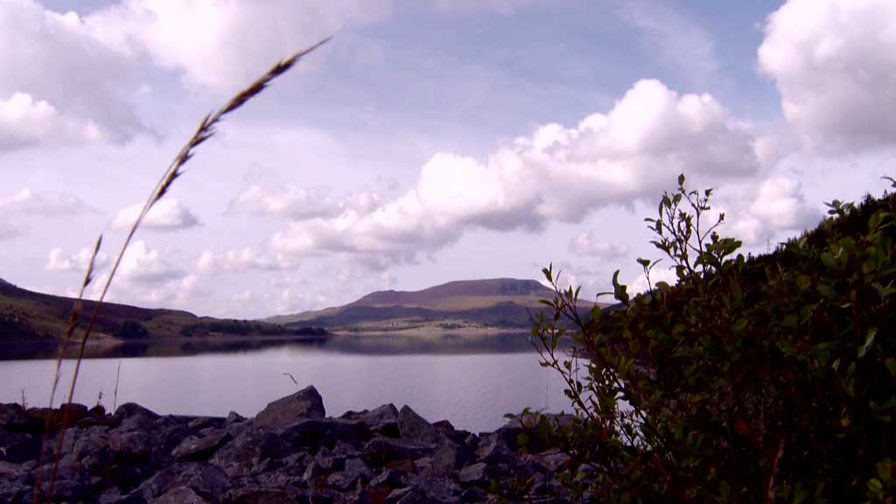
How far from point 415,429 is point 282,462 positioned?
1997mm

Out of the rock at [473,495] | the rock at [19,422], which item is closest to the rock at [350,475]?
the rock at [473,495]

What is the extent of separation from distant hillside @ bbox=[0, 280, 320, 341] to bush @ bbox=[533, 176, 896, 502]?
85.0 meters

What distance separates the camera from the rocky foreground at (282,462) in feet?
21.4

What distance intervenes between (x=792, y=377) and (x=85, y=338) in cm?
282

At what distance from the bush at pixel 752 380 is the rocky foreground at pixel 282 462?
162 cm

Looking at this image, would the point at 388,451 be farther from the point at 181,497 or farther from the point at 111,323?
the point at 111,323

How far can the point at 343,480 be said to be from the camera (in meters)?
6.87

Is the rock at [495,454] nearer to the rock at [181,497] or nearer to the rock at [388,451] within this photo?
the rock at [388,451]

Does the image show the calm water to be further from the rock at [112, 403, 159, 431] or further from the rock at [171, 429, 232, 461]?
the rock at [171, 429, 232, 461]

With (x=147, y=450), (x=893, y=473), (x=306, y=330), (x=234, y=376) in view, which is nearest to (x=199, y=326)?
(x=306, y=330)

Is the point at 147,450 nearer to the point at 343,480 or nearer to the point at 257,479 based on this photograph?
the point at 257,479

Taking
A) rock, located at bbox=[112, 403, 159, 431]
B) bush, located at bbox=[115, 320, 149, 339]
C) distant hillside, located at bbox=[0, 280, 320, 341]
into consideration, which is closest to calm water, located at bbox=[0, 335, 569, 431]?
rock, located at bbox=[112, 403, 159, 431]

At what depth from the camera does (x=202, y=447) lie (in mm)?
8633

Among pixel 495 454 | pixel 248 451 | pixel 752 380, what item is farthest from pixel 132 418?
pixel 752 380
